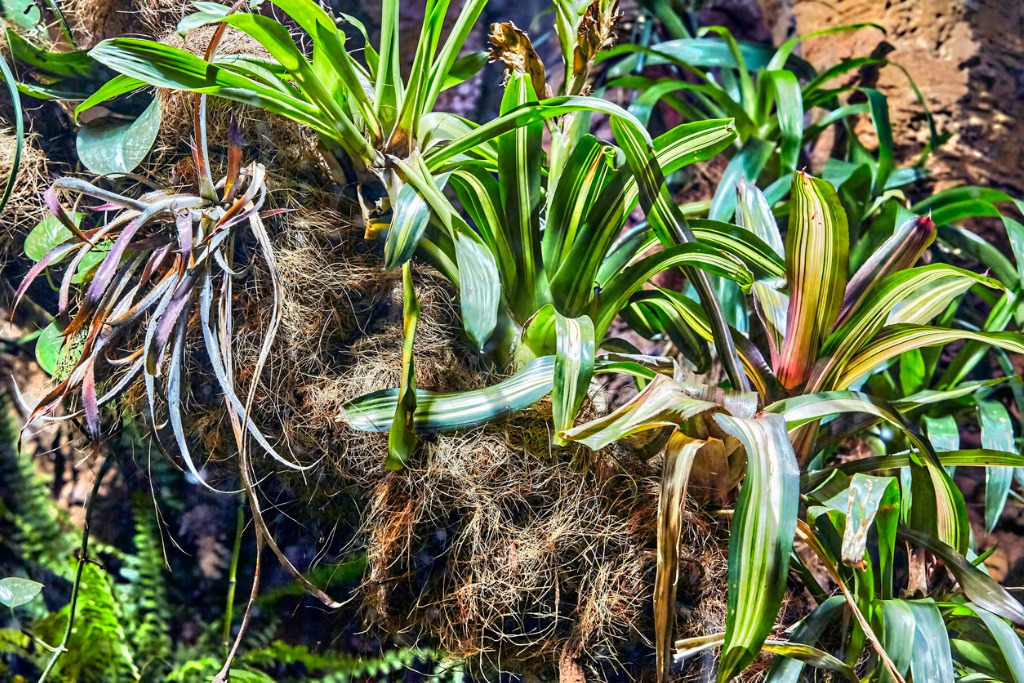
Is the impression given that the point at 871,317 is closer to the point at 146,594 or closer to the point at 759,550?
the point at 759,550

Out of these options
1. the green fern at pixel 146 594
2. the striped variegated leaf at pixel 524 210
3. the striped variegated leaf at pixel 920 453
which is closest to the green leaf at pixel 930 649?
the striped variegated leaf at pixel 920 453

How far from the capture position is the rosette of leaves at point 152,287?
1.02 m

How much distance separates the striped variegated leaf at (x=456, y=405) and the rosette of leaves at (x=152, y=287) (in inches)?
5.1

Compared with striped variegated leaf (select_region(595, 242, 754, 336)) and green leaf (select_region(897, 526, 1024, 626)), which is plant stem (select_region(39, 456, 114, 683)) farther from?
green leaf (select_region(897, 526, 1024, 626))

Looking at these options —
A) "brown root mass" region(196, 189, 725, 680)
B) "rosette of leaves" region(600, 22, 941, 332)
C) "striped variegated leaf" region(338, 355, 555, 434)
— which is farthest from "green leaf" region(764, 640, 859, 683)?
"rosette of leaves" region(600, 22, 941, 332)

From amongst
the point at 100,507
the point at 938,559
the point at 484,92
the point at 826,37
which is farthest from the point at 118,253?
the point at 826,37

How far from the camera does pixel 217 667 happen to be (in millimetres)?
1278

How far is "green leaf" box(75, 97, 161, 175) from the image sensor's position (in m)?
1.21

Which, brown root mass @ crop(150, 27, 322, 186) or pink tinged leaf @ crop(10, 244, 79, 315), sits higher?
brown root mass @ crop(150, 27, 322, 186)

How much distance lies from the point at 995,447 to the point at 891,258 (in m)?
0.52

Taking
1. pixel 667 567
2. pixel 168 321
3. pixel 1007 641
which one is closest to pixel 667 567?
pixel 667 567

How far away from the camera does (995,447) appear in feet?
4.53

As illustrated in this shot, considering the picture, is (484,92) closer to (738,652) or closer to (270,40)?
(270,40)

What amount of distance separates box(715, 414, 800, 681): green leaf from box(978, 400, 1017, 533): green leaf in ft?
1.99
